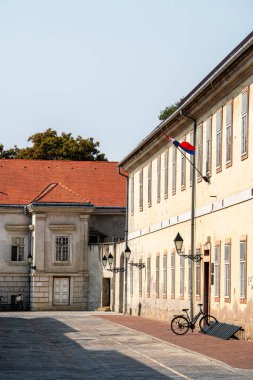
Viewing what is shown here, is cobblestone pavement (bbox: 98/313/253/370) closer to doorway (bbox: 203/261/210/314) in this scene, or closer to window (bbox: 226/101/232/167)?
doorway (bbox: 203/261/210/314)

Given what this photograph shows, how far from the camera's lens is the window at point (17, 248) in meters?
72.0

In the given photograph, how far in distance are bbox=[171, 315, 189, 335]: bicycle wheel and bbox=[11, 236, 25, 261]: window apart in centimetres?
3814

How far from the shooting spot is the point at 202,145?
38500 millimetres

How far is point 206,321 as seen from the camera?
35219 millimetres

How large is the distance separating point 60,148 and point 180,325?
54.9 m

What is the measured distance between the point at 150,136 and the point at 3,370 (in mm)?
29474

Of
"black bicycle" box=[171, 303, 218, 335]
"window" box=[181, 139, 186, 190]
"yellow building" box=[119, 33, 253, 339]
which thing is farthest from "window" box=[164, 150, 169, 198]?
"black bicycle" box=[171, 303, 218, 335]

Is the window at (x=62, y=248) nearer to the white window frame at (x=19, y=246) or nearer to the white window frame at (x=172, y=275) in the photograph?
the white window frame at (x=19, y=246)

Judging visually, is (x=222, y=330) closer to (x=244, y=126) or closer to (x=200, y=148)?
(x=244, y=126)

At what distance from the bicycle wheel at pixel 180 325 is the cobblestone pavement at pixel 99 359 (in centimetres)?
105

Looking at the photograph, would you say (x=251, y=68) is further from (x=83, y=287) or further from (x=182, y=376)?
(x=83, y=287)

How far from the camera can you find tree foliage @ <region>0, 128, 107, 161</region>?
286 feet

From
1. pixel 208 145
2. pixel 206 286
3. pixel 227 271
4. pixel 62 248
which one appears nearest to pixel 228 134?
pixel 208 145

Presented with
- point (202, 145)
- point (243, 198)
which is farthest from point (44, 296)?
point (243, 198)
